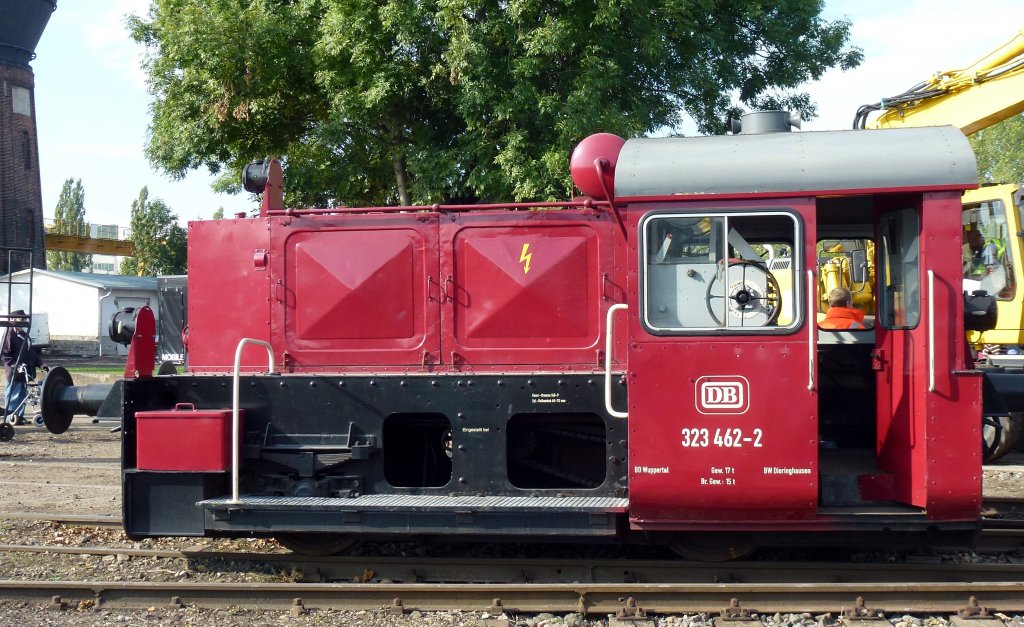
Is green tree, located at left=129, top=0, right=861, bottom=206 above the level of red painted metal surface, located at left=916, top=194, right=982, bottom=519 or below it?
above

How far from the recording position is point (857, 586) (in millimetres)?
5969

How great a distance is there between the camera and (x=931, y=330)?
564 cm

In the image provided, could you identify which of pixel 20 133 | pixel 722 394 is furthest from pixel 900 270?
pixel 20 133

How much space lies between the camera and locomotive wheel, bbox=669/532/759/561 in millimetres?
6367

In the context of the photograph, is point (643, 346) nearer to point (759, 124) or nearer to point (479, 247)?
point (479, 247)

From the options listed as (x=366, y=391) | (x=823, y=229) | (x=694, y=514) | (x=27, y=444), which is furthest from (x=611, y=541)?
(x=27, y=444)

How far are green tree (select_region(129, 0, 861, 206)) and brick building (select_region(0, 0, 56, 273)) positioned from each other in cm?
2685

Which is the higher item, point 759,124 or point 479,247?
point 759,124

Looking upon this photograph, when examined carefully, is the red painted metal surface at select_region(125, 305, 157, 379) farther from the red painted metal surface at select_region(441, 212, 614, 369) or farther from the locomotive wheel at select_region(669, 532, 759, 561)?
the locomotive wheel at select_region(669, 532, 759, 561)

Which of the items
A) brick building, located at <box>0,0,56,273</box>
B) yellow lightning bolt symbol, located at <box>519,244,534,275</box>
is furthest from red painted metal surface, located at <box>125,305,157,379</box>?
brick building, located at <box>0,0,56,273</box>

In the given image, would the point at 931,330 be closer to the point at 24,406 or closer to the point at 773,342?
the point at 773,342

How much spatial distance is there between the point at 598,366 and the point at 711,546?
154 cm

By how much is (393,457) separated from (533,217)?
7.12 ft

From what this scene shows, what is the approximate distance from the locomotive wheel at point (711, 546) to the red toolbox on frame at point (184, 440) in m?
3.35
